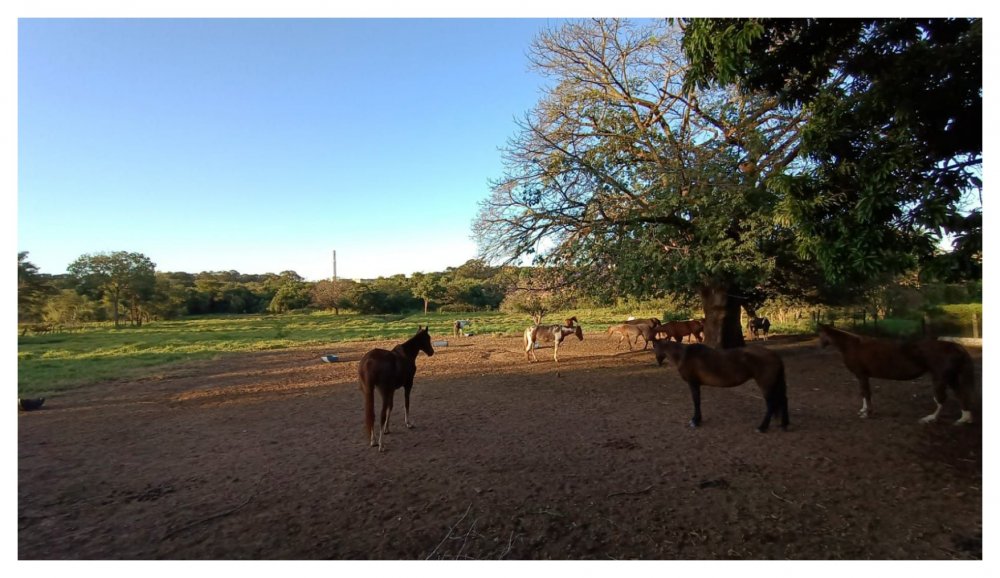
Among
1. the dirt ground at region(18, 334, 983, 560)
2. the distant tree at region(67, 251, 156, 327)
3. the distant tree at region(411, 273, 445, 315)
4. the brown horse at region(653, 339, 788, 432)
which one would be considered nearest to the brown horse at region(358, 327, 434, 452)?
the dirt ground at region(18, 334, 983, 560)

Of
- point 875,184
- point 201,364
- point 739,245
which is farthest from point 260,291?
point 875,184

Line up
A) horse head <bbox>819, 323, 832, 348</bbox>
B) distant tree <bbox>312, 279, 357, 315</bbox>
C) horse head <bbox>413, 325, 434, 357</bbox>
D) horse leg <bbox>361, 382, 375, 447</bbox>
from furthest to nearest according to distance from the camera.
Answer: distant tree <bbox>312, 279, 357, 315</bbox> < horse head <bbox>413, 325, 434, 357</bbox> < horse head <bbox>819, 323, 832, 348</bbox> < horse leg <bbox>361, 382, 375, 447</bbox>

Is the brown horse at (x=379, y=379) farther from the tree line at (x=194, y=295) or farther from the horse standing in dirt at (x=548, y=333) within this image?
the tree line at (x=194, y=295)

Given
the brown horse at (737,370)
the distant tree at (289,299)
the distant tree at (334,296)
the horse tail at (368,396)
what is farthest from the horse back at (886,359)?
the distant tree at (289,299)

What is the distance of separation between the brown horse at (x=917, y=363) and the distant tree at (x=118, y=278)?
41844 mm

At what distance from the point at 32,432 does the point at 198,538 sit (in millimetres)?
5907

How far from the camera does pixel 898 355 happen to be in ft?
18.7

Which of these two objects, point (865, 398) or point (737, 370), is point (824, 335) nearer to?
point (865, 398)

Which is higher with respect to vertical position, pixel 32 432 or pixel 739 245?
pixel 739 245

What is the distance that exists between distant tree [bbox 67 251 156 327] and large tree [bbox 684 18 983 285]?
1623 inches

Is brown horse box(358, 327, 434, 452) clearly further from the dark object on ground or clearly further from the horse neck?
the dark object on ground

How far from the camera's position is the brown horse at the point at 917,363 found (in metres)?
5.39

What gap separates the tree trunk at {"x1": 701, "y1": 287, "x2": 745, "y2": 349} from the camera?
38.9 ft

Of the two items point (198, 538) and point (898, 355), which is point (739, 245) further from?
point (198, 538)
